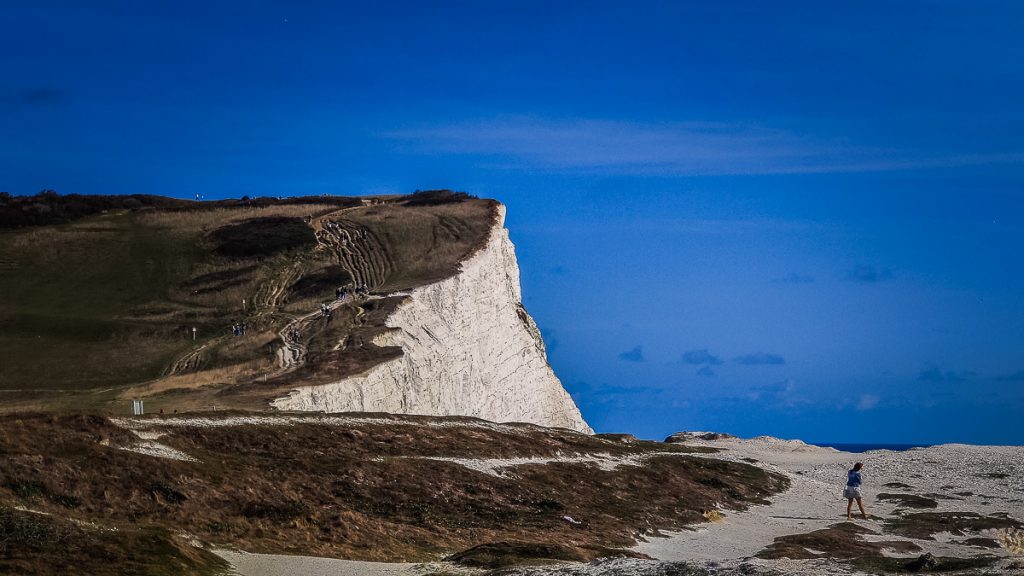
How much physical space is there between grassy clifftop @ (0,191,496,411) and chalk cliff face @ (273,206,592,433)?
215 centimetres

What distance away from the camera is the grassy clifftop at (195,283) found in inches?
3071

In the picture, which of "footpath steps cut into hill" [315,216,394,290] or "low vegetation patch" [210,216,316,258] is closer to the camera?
"footpath steps cut into hill" [315,216,394,290]

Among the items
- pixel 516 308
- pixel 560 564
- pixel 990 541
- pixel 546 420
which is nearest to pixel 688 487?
pixel 990 541

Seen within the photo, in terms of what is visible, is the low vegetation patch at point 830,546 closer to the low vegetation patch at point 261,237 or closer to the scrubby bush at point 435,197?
the low vegetation patch at point 261,237

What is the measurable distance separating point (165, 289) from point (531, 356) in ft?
126

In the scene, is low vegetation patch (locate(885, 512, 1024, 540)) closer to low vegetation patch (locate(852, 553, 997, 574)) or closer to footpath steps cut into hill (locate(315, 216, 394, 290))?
low vegetation patch (locate(852, 553, 997, 574))

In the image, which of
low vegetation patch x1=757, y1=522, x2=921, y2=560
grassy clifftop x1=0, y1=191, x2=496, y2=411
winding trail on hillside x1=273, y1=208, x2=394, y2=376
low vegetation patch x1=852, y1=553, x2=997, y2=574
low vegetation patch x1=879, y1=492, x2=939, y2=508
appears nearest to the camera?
low vegetation patch x1=852, y1=553, x2=997, y2=574

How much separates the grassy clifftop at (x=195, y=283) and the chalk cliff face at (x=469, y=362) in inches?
84.8

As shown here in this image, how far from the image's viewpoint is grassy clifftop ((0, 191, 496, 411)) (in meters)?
78.0

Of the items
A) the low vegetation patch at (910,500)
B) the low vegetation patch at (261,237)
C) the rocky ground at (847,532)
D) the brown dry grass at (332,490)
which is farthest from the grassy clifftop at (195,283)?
the low vegetation patch at (910,500)

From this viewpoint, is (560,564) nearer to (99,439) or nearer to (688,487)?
(99,439)

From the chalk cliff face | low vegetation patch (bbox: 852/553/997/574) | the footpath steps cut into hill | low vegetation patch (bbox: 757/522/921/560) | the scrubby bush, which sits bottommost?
low vegetation patch (bbox: 757/522/921/560)

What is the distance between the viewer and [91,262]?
4532 inches

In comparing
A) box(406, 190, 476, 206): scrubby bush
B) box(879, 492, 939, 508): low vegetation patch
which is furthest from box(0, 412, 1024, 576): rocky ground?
box(406, 190, 476, 206): scrubby bush
